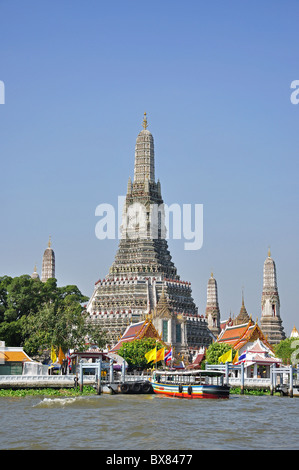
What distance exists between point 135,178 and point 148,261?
40.3ft

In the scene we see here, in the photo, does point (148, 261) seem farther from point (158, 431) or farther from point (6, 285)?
point (158, 431)

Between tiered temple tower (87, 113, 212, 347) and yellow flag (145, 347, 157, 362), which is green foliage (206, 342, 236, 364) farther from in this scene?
tiered temple tower (87, 113, 212, 347)

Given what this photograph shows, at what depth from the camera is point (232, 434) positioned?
115 ft

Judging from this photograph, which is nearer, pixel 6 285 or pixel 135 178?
pixel 6 285

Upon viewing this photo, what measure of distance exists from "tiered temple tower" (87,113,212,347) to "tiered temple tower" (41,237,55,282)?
25150 mm

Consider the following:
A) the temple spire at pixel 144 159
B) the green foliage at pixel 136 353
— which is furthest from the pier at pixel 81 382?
the temple spire at pixel 144 159

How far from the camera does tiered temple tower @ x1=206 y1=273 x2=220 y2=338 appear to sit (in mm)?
127125

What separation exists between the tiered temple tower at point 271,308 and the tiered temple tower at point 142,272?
18321 mm

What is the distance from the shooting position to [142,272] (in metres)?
104

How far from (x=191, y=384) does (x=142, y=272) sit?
46654 mm

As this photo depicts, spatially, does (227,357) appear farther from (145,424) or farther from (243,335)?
(145,424)

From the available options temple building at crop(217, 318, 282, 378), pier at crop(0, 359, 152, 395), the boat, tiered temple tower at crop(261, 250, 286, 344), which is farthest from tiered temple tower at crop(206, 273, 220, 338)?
pier at crop(0, 359, 152, 395)
